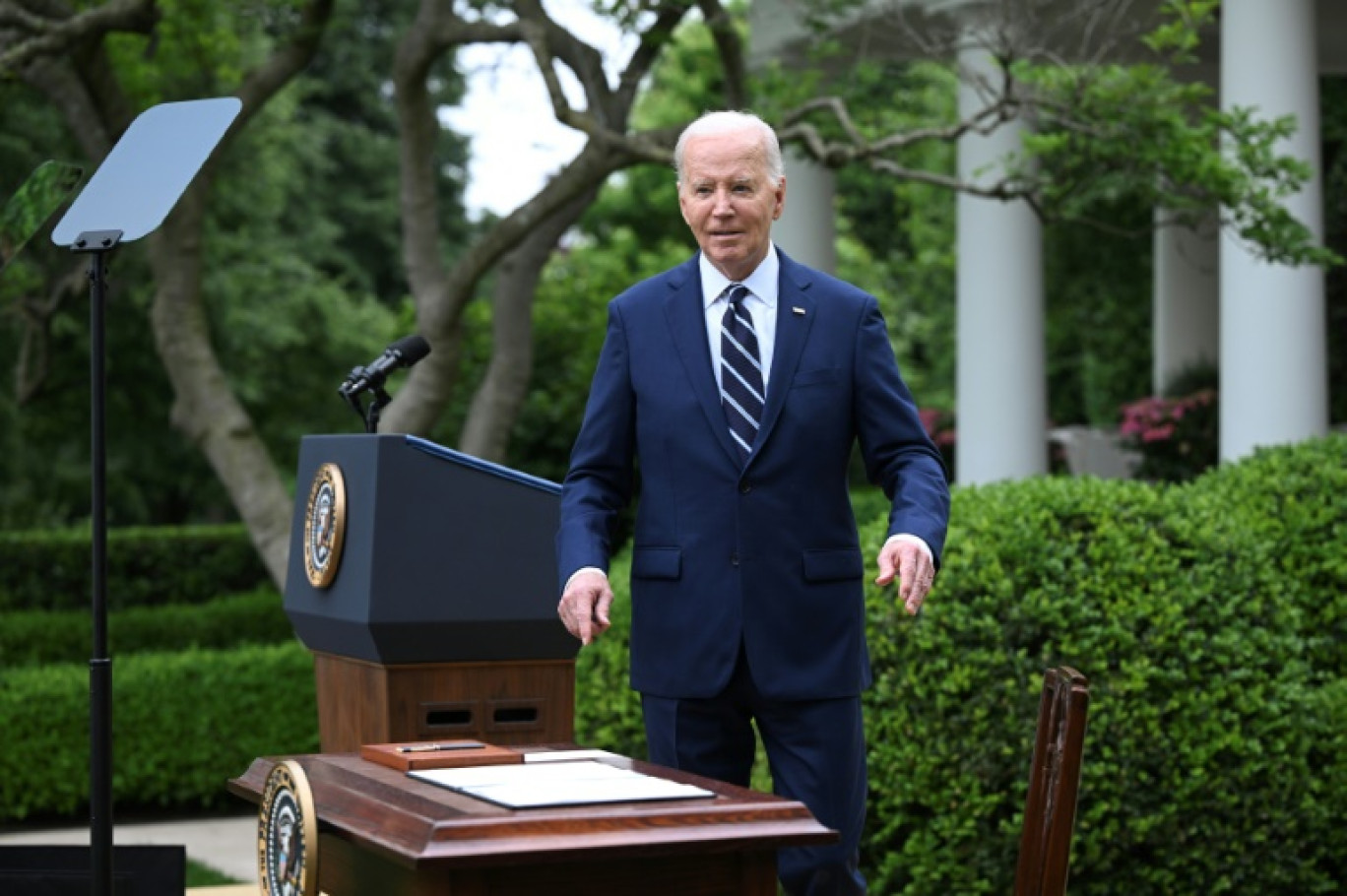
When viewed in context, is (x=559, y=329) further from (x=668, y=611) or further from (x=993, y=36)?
(x=668, y=611)

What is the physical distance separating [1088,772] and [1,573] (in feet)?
39.6

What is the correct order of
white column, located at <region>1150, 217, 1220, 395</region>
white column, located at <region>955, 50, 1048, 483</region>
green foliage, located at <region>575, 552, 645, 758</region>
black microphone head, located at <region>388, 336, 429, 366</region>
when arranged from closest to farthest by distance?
black microphone head, located at <region>388, 336, 429, 366</region> → green foliage, located at <region>575, 552, 645, 758</region> → white column, located at <region>955, 50, 1048, 483</region> → white column, located at <region>1150, 217, 1220, 395</region>

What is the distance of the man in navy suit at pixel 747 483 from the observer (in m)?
3.90

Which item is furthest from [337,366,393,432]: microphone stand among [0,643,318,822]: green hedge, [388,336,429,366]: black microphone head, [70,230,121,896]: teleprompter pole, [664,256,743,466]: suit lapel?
[0,643,318,822]: green hedge

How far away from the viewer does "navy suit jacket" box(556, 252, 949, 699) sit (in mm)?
3916

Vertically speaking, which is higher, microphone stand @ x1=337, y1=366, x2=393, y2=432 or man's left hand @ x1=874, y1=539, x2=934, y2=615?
microphone stand @ x1=337, y1=366, x2=393, y2=432

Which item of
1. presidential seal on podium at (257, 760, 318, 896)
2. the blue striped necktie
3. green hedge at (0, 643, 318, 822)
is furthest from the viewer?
green hedge at (0, 643, 318, 822)

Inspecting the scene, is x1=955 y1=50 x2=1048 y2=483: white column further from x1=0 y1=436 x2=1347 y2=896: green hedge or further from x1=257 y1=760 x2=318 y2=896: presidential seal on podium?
x1=257 y1=760 x2=318 y2=896: presidential seal on podium

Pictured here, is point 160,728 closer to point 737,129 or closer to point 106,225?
point 106,225

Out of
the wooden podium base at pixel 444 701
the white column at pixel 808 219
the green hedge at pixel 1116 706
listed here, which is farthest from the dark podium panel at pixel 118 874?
the white column at pixel 808 219

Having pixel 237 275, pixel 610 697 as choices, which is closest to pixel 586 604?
Answer: pixel 610 697

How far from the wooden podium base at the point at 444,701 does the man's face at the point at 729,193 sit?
1464 millimetres

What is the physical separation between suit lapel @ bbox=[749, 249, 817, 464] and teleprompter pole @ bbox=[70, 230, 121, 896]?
1.26m

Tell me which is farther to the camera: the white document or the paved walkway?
the paved walkway
